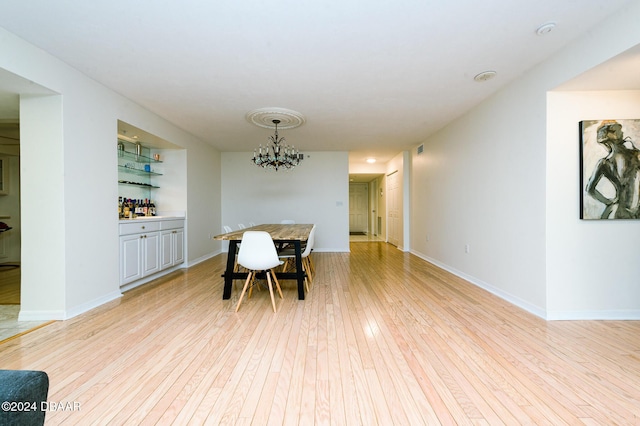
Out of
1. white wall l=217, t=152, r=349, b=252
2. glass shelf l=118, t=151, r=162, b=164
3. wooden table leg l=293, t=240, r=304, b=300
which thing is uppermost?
glass shelf l=118, t=151, r=162, b=164

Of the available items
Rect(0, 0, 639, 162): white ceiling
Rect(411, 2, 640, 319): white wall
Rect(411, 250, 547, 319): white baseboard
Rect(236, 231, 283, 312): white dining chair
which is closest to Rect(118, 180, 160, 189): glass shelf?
Rect(0, 0, 639, 162): white ceiling

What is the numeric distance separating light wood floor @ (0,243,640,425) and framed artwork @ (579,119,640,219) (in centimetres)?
105

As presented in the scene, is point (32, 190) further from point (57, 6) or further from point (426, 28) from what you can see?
point (426, 28)

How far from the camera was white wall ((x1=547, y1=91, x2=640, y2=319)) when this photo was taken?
2.48 meters

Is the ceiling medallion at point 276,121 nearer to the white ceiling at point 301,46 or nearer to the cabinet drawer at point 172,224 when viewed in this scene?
the white ceiling at point 301,46

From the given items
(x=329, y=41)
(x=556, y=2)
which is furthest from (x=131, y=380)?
(x=556, y=2)

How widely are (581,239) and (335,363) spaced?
250 cm

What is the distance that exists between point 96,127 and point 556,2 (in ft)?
13.7

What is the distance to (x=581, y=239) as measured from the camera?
250cm

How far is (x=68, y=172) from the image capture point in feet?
8.61

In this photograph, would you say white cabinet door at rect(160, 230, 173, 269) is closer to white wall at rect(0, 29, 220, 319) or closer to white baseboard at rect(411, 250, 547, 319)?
white wall at rect(0, 29, 220, 319)

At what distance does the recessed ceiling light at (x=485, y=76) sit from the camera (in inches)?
109

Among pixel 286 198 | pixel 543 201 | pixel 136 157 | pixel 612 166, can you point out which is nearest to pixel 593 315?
pixel 543 201

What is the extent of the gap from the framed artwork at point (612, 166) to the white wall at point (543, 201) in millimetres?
87
